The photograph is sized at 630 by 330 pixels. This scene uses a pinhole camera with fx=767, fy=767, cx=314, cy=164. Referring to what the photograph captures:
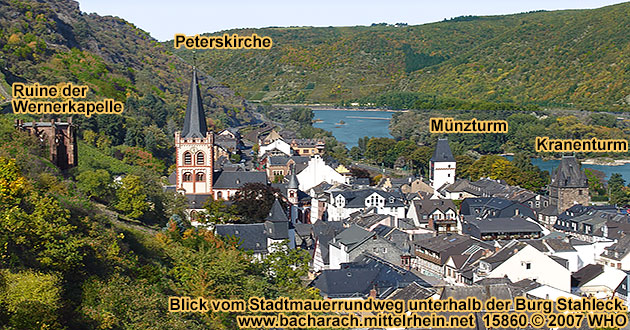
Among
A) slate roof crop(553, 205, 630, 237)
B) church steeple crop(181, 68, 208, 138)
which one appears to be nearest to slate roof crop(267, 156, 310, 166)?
church steeple crop(181, 68, 208, 138)

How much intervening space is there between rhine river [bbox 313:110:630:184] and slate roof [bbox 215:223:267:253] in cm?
5654

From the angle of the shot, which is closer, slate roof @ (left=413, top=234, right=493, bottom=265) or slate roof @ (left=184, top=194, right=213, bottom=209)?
slate roof @ (left=413, top=234, right=493, bottom=265)

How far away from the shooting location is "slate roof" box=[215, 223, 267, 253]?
41406 millimetres

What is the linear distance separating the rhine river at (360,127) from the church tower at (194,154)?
51997mm

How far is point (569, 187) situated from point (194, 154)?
27610mm

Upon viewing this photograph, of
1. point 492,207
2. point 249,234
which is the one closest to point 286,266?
point 249,234

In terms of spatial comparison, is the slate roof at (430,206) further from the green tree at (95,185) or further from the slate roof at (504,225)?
the green tree at (95,185)

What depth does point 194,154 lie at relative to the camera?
5428 centimetres

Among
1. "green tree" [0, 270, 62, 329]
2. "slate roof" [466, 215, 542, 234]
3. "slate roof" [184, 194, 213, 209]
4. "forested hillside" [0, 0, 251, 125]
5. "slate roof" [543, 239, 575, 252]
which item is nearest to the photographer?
"green tree" [0, 270, 62, 329]

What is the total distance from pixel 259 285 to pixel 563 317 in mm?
11534

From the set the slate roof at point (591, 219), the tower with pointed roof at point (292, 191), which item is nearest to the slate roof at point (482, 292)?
the slate roof at point (591, 219)

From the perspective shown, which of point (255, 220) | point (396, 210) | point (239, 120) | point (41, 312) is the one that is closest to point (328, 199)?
point (396, 210)

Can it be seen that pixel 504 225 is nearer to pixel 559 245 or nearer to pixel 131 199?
pixel 559 245

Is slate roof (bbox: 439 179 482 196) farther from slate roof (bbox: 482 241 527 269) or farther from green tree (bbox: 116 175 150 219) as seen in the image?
green tree (bbox: 116 175 150 219)
